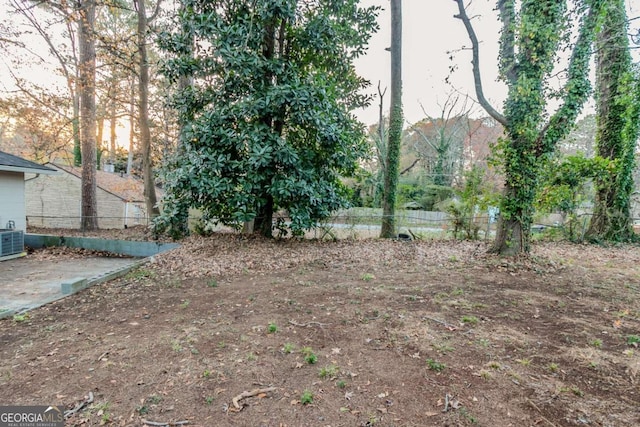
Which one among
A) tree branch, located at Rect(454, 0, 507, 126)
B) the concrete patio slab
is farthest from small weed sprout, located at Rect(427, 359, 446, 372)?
tree branch, located at Rect(454, 0, 507, 126)

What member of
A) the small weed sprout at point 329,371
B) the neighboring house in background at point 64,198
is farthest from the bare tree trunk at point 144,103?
the small weed sprout at point 329,371

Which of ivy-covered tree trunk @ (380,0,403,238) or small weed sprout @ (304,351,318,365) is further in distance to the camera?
ivy-covered tree trunk @ (380,0,403,238)

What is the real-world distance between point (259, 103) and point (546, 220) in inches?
402

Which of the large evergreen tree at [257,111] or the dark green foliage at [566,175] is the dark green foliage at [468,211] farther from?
the large evergreen tree at [257,111]

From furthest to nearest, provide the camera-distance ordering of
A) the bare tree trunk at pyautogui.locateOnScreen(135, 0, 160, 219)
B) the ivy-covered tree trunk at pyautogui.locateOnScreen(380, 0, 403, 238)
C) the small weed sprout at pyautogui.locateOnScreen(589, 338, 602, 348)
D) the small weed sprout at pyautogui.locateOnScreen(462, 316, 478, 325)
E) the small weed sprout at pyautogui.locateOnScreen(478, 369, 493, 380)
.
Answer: the ivy-covered tree trunk at pyautogui.locateOnScreen(380, 0, 403, 238)
the bare tree trunk at pyautogui.locateOnScreen(135, 0, 160, 219)
the small weed sprout at pyautogui.locateOnScreen(462, 316, 478, 325)
the small weed sprout at pyautogui.locateOnScreen(589, 338, 602, 348)
the small weed sprout at pyautogui.locateOnScreen(478, 369, 493, 380)

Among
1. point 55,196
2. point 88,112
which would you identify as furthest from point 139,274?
point 55,196

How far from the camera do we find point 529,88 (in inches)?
194

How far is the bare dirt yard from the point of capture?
76.0 inches

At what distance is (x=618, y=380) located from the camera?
7.22ft

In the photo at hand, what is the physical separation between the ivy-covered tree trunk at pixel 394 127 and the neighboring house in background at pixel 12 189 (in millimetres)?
9460

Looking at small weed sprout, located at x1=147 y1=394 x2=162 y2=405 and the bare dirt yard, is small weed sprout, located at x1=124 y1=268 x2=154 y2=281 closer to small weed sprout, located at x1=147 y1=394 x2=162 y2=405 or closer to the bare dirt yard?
the bare dirt yard

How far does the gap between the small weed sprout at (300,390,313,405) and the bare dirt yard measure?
0.03 ft

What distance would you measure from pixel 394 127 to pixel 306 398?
791 cm

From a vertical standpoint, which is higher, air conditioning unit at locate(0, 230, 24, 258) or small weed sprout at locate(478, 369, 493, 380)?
air conditioning unit at locate(0, 230, 24, 258)
